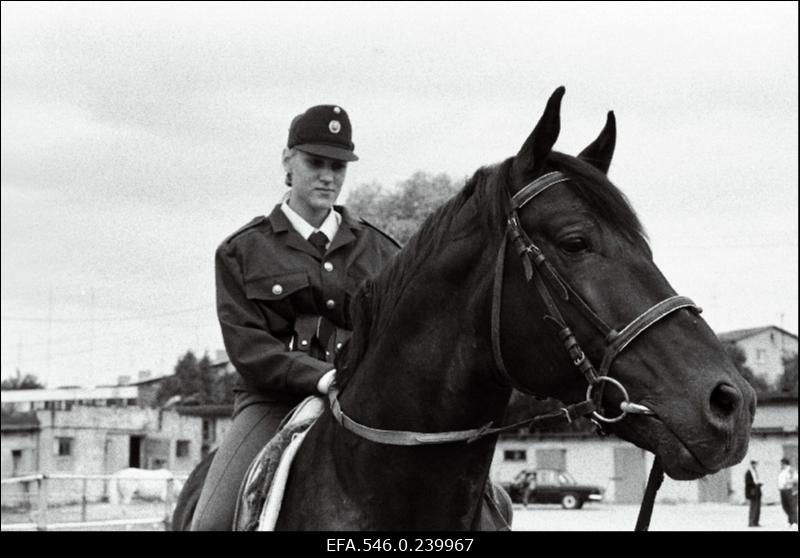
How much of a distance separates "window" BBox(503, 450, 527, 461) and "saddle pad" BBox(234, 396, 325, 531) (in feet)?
160

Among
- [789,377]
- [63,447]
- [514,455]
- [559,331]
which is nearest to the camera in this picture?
[559,331]

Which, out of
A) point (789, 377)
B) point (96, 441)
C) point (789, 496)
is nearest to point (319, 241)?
point (789, 496)

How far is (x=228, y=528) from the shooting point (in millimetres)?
4344

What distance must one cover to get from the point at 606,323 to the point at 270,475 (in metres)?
1.65

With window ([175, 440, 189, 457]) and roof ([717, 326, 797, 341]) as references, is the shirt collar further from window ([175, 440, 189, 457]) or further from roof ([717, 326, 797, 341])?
roof ([717, 326, 797, 341])

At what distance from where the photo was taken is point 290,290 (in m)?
4.61

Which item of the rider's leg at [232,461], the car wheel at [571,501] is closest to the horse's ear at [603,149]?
the rider's leg at [232,461]

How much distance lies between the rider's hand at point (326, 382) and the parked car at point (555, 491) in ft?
121

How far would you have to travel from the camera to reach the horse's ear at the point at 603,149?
11.9 feet

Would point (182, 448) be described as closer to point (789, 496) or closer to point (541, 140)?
point (789, 496)

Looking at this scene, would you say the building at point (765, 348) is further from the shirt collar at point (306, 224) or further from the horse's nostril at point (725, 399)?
the horse's nostril at point (725, 399)

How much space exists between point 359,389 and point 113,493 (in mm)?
24000

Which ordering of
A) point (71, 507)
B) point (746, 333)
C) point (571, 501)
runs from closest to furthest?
point (71, 507) < point (571, 501) < point (746, 333)

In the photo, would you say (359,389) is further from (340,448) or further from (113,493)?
(113,493)
